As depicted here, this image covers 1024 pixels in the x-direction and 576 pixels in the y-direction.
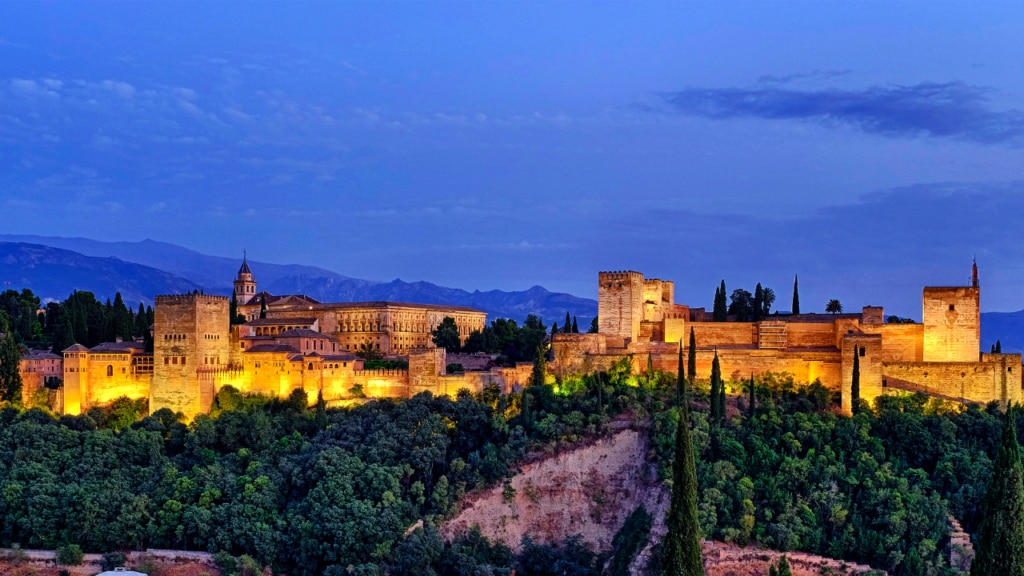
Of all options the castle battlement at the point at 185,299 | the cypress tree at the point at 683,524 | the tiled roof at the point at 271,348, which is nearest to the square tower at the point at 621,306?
the tiled roof at the point at 271,348

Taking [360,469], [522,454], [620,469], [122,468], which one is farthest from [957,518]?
[122,468]

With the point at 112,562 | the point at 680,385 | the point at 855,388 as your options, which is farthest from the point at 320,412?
the point at 855,388

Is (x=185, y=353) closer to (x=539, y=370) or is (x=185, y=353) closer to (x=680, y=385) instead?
(x=539, y=370)

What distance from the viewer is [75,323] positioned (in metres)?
55.6

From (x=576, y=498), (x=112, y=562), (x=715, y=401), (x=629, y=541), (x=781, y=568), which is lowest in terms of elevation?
(x=112, y=562)

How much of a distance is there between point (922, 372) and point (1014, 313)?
344ft

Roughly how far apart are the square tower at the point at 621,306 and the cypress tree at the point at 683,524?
21.9 m

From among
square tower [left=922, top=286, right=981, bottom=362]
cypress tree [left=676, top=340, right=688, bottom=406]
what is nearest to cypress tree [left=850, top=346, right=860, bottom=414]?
square tower [left=922, top=286, right=981, bottom=362]

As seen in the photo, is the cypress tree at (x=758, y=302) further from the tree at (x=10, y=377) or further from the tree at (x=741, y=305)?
the tree at (x=10, y=377)

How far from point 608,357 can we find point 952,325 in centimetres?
1286

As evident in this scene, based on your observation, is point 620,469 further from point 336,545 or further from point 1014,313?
point 1014,313

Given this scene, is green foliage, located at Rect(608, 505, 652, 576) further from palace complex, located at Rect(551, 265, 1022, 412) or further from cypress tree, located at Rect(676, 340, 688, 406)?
palace complex, located at Rect(551, 265, 1022, 412)

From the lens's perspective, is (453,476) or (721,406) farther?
(721,406)

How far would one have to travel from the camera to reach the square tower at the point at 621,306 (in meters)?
48.9
